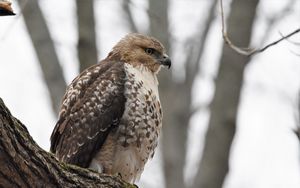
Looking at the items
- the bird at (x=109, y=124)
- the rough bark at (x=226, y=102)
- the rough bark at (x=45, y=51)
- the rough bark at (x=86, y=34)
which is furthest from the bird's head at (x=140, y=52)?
the rough bark at (x=226, y=102)

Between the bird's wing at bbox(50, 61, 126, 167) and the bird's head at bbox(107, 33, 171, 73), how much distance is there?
28.7 inches

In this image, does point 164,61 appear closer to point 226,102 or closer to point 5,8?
point 226,102

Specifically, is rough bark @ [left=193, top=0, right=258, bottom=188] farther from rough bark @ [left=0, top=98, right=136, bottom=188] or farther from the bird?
rough bark @ [left=0, top=98, right=136, bottom=188]

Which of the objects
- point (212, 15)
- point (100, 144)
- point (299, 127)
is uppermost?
point (212, 15)

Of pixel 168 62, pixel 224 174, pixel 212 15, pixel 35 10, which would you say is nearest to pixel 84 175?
pixel 168 62

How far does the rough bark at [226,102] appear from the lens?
7.96m

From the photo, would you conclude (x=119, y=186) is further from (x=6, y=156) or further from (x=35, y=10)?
(x=35, y=10)

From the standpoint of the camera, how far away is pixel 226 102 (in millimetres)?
8172

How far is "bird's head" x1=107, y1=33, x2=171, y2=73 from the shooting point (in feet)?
21.5

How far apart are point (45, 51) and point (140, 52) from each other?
183cm

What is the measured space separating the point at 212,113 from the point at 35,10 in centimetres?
240

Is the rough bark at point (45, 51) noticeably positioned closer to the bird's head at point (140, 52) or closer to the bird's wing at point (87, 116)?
the bird's head at point (140, 52)

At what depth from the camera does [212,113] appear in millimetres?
8172

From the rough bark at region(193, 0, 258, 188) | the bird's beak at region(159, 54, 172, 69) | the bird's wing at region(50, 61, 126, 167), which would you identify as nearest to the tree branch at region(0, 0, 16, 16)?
the bird's wing at region(50, 61, 126, 167)
